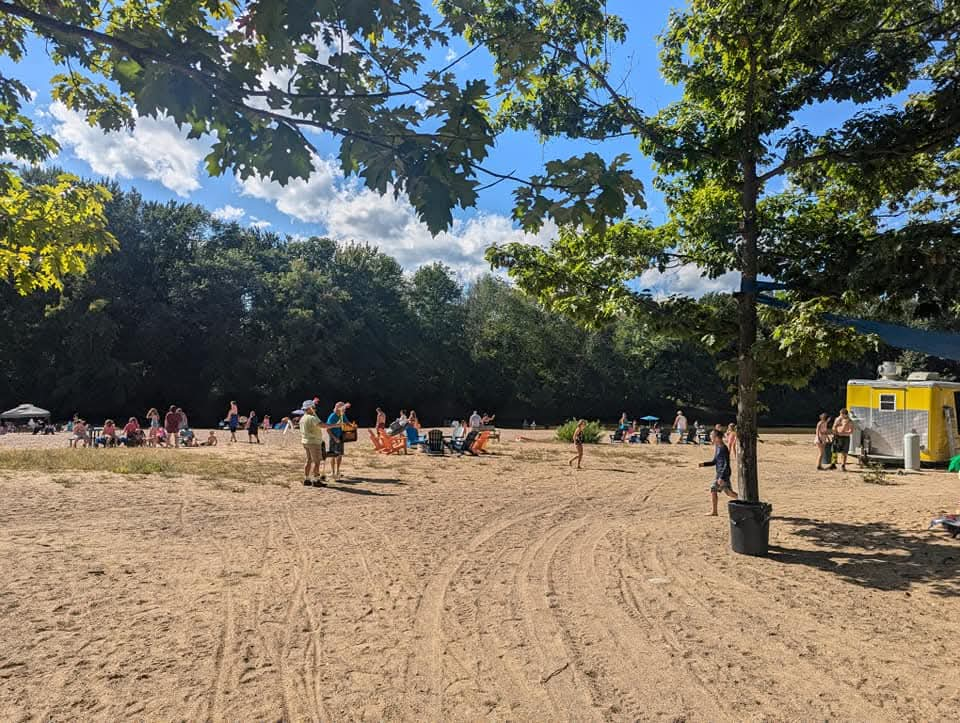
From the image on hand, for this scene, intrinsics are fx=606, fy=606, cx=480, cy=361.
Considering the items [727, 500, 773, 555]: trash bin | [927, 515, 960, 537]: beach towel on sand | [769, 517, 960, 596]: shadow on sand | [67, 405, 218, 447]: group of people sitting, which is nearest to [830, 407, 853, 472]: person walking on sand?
[769, 517, 960, 596]: shadow on sand

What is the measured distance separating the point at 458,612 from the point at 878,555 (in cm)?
559

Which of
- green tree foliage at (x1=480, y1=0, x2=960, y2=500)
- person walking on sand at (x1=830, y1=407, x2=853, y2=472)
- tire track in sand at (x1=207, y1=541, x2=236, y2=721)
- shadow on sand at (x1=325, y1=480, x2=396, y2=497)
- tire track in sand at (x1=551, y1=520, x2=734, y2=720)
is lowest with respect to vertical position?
tire track in sand at (x1=207, y1=541, x2=236, y2=721)

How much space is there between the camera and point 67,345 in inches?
1417

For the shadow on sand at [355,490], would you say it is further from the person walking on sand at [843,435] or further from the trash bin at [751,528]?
the person walking on sand at [843,435]

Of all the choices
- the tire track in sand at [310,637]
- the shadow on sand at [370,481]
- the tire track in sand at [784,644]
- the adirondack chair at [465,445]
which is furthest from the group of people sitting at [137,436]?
the tire track in sand at [784,644]

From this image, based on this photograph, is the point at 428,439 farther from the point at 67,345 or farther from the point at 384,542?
the point at 67,345

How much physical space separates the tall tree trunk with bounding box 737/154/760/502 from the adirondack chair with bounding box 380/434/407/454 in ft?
39.7

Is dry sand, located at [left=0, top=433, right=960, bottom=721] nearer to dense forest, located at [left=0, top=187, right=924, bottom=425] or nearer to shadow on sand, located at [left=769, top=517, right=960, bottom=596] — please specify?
shadow on sand, located at [left=769, top=517, right=960, bottom=596]

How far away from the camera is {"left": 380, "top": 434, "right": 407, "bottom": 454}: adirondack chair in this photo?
718 inches

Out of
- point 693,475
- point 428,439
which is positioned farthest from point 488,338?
point 693,475

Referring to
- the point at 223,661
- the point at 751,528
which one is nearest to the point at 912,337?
the point at 751,528

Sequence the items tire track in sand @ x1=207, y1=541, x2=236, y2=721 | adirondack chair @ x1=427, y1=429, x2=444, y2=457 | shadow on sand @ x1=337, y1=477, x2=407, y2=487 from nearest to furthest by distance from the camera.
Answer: tire track in sand @ x1=207, y1=541, x2=236, y2=721
shadow on sand @ x1=337, y1=477, x2=407, y2=487
adirondack chair @ x1=427, y1=429, x2=444, y2=457

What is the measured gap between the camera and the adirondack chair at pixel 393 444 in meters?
18.2

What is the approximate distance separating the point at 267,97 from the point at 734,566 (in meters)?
6.57
